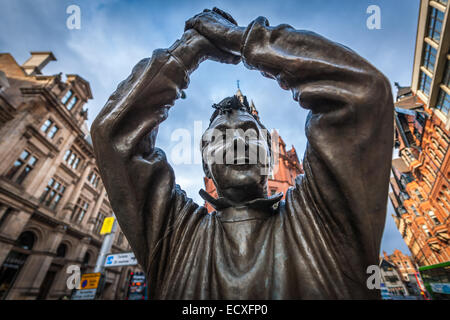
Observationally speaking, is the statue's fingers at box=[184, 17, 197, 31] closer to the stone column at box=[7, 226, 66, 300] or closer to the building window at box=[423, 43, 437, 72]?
the stone column at box=[7, 226, 66, 300]

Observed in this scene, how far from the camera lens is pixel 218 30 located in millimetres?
1212

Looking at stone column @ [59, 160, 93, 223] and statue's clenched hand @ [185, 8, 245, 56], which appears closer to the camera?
statue's clenched hand @ [185, 8, 245, 56]

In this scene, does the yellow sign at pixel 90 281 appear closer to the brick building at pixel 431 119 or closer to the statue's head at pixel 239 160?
the statue's head at pixel 239 160

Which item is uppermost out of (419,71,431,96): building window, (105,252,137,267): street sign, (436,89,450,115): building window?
(419,71,431,96): building window

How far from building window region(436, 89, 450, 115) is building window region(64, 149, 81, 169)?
3107cm

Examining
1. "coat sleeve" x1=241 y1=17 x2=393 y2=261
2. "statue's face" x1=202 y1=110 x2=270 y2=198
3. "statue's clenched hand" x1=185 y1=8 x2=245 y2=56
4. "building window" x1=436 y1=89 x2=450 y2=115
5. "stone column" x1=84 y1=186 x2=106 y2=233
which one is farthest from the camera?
"stone column" x1=84 y1=186 x2=106 y2=233

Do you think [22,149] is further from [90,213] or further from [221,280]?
[221,280]

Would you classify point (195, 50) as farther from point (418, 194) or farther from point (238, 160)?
point (418, 194)

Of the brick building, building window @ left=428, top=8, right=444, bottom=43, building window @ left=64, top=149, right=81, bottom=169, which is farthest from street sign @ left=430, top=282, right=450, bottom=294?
building window @ left=64, top=149, right=81, bottom=169

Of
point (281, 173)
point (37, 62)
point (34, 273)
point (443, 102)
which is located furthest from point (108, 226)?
point (443, 102)

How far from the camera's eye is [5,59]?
757 inches

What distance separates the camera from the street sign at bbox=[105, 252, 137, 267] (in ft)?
29.3

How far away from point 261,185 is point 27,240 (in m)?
21.5

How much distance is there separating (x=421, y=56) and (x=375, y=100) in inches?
875
